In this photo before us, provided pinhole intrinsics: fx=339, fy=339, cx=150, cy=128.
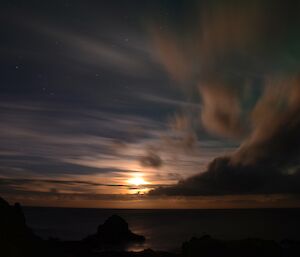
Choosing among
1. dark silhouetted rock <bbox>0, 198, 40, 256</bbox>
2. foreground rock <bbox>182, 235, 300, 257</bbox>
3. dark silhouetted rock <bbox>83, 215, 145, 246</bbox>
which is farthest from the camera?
dark silhouetted rock <bbox>83, 215, 145, 246</bbox>

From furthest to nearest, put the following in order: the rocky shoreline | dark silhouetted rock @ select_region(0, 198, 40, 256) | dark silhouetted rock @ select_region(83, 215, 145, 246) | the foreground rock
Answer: dark silhouetted rock @ select_region(83, 215, 145, 246), the foreground rock, the rocky shoreline, dark silhouetted rock @ select_region(0, 198, 40, 256)

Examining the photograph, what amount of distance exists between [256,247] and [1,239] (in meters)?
38.7

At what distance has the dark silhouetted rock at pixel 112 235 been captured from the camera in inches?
4463

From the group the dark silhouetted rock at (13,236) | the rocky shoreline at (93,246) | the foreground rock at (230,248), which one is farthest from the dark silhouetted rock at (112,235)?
the dark silhouetted rock at (13,236)

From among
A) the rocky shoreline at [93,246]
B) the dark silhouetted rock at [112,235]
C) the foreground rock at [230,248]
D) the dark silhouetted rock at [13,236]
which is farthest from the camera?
the dark silhouetted rock at [112,235]

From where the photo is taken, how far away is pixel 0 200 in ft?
101

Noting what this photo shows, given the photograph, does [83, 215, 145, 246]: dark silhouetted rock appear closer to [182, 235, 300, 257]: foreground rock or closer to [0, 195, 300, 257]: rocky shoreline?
[0, 195, 300, 257]: rocky shoreline

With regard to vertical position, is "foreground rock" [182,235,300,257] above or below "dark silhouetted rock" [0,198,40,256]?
below

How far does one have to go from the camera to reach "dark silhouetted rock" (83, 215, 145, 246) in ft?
372

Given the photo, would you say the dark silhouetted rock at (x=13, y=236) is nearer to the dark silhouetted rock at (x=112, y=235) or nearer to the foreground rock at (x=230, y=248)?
the foreground rock at (x=230, y=248)

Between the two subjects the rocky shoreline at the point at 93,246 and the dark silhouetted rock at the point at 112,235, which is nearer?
the rocky shoreline at the point at 93,246

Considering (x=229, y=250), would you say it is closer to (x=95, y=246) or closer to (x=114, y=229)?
(x=95, y=246)

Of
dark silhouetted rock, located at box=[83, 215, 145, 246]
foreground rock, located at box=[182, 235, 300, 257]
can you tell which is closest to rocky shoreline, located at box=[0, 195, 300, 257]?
foreground rock, located at box=[182, 235, 300, 257]

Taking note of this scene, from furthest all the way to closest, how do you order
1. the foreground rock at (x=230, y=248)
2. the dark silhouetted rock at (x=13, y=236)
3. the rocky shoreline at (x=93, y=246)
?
the foreground rock at (x=230, y=248) < the rocky shoreline at (x=93, y=246) < the dark silhouetted rock at (x=13, y=236)
